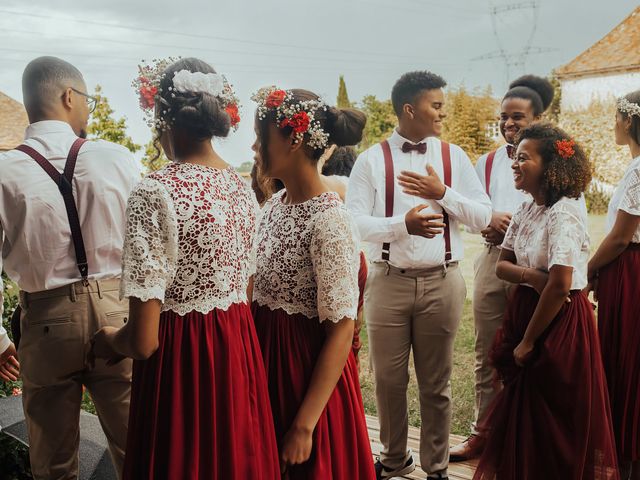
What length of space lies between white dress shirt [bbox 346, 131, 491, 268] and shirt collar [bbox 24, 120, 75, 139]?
4.08 feet

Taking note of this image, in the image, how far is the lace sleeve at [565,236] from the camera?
2229 millimetres

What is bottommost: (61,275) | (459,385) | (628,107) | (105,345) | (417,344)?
(459,385)

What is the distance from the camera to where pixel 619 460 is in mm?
2695

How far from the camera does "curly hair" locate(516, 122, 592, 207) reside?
2342mm

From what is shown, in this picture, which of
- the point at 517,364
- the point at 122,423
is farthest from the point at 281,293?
the point at 517,364

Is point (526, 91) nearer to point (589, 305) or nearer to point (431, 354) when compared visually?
point (589, 305)

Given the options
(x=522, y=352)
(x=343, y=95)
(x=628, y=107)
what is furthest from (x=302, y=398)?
(x=343, y=95)

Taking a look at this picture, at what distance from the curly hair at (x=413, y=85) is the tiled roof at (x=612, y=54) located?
10078 mm

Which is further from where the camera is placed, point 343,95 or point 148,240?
point 343,95

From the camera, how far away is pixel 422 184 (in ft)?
8.66

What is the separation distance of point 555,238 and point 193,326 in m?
1.45

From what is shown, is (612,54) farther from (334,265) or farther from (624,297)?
(334,265)

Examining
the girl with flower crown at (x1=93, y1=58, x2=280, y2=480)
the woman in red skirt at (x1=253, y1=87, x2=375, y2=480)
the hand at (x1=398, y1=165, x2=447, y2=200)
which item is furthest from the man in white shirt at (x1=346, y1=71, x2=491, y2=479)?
the girl with flower crown at (x1=93, y1=58, x2=280, y2=480)

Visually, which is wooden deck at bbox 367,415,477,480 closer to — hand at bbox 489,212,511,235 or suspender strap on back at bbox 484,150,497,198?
hand at bbox 489,212,511,235
